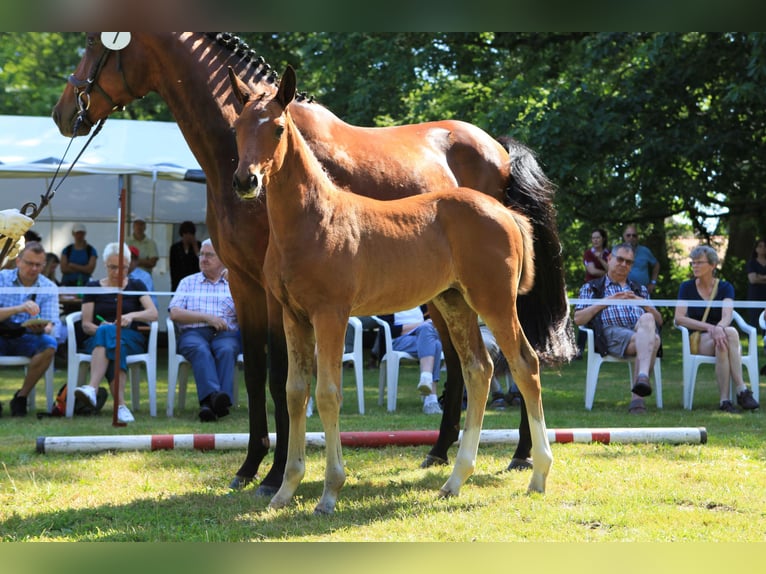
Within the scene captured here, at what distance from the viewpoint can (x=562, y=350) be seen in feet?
18.3

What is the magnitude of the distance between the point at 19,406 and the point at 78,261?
5.44 meters

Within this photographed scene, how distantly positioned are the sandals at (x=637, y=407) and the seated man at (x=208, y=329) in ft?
12.3

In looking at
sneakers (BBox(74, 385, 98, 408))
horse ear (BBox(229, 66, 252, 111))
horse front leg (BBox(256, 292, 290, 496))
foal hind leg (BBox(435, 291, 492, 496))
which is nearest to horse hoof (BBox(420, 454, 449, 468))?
foal hind leg (BBox(435, 291, 492, 496))

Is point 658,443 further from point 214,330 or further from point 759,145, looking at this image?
point 759,145

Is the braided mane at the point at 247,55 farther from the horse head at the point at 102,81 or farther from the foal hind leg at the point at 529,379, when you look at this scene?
the foal hind leg at the point at 529,379

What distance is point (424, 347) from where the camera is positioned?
350 inches

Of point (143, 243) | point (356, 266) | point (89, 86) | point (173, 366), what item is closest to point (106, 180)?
point (143, 243)

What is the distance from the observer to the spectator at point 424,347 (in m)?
8.62

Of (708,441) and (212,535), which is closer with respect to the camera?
(212,535)

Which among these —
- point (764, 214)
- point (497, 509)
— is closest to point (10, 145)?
point (497, 509)

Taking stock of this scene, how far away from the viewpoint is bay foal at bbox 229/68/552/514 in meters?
4.28

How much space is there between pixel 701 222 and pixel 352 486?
15.1 meters

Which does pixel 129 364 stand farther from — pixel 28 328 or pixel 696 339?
pixel 696 339

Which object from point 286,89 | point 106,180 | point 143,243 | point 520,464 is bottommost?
point 520,464
